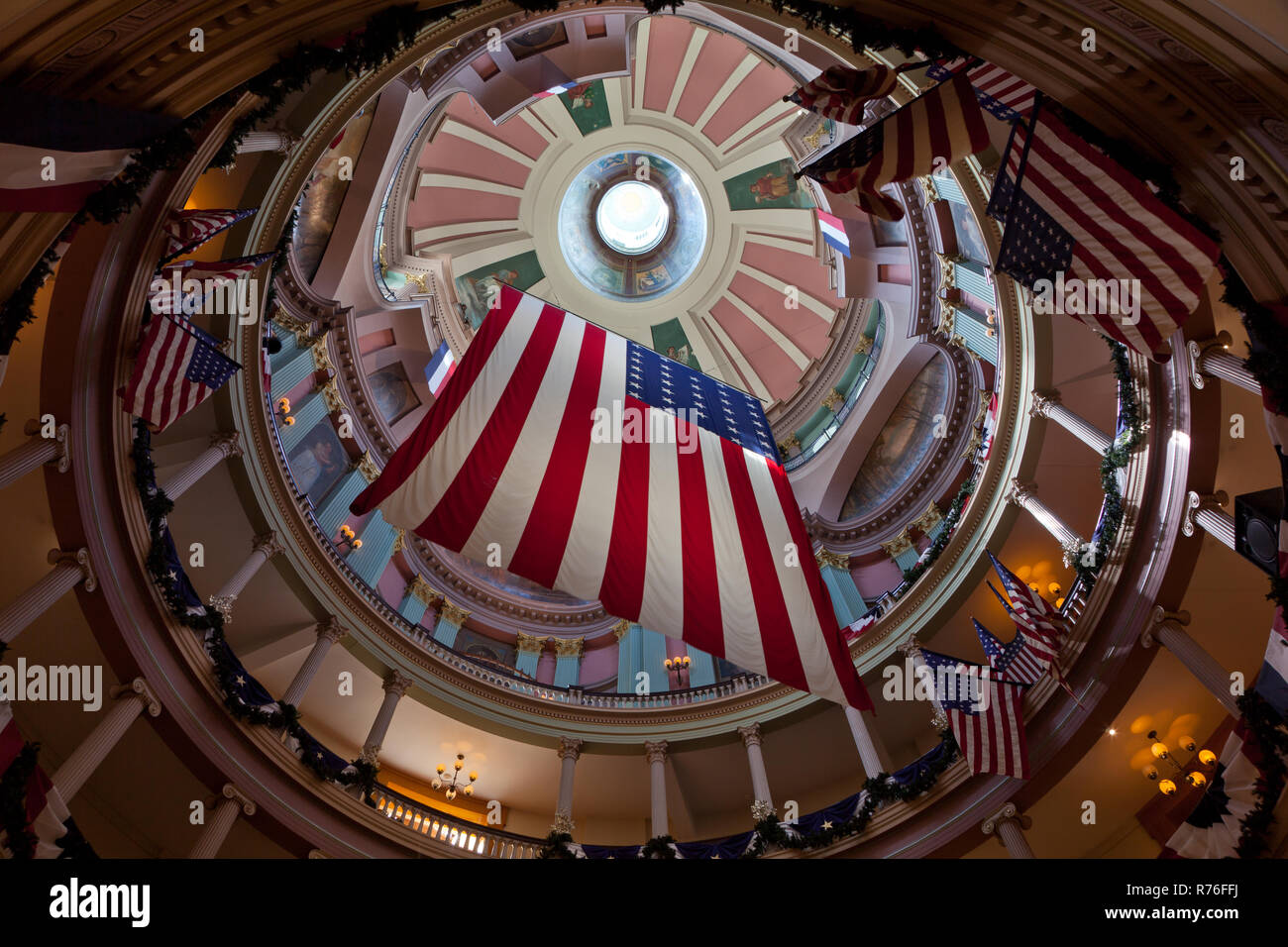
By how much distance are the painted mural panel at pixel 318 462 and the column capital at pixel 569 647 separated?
8337 mm

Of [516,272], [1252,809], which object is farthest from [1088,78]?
[516,272]

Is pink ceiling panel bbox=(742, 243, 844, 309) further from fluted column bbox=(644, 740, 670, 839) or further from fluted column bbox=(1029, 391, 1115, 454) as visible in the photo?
fluted column bbox=(644, 740, 670, 839)

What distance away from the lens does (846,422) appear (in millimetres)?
23375

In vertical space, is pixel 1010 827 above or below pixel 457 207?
below

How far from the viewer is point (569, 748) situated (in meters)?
17.1

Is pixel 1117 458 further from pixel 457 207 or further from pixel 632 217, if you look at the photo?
pixel 632 217

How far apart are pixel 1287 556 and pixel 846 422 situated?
16.5 metres

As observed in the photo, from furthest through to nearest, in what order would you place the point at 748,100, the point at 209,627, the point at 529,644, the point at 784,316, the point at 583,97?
the point at 784,316 → the point at 583,97 → the point at 748,100 → the point at 529,644 → the point at 209,627

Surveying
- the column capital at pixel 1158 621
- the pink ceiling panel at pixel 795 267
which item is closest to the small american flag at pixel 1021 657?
the column capital at pixel 1158 621

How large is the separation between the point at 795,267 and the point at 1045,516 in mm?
17397

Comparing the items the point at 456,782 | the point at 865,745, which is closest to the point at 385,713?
the point at 456,782

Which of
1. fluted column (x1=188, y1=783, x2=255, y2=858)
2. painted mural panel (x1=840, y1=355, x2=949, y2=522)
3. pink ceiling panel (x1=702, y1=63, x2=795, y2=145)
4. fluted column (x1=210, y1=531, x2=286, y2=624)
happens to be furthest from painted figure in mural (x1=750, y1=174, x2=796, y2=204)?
fluted column (x1=188, y1=783, x2=255, y2=858)

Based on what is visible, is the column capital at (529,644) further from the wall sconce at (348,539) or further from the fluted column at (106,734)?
the fluted column at (106,734)
